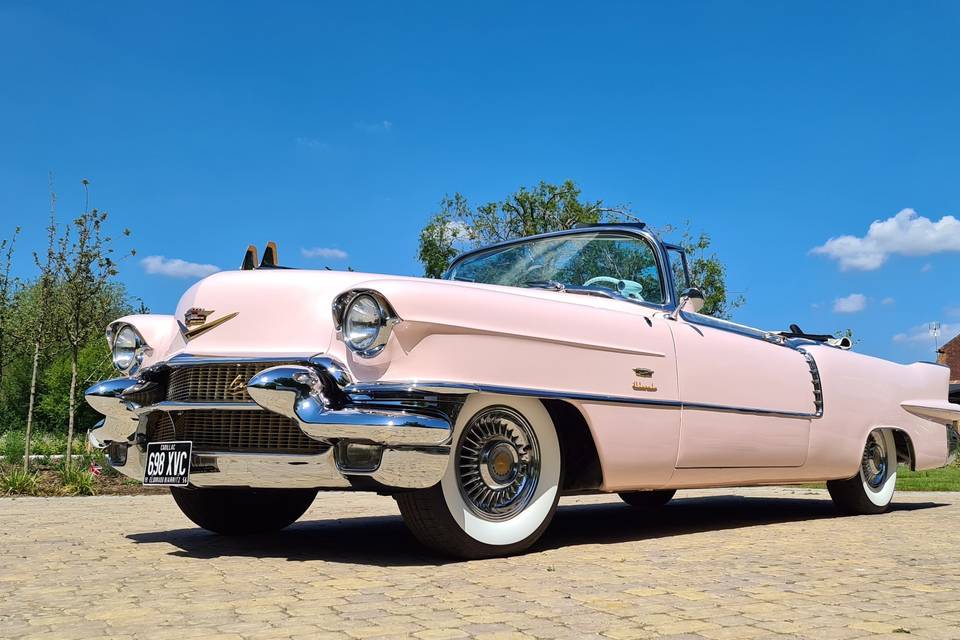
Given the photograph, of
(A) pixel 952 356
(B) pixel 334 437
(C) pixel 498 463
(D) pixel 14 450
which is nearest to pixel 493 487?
(C) pixel 498 463

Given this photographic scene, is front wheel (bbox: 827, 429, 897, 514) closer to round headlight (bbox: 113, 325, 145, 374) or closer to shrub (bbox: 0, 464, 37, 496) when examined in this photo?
round headlight (bbox: 113, 325, 145, 374)

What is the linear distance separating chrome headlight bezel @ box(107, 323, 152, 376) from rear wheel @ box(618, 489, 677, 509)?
4253mm

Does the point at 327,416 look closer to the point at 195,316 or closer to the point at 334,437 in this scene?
the point at 334,437

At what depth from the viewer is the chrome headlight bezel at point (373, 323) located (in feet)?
12.4

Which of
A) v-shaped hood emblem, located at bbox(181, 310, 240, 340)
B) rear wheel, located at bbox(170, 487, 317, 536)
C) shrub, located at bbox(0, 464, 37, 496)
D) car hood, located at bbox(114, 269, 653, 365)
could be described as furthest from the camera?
shrub, located at bbox(0, 464, 37, 496)

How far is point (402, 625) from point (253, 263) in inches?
105

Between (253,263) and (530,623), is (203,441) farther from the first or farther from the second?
(530,623)

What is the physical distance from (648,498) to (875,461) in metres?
1.80

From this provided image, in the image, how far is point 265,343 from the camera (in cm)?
401

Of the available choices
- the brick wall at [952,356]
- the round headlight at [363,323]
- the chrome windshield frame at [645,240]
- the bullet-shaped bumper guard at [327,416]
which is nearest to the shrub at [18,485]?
the chrome windshield frame at [645,240]

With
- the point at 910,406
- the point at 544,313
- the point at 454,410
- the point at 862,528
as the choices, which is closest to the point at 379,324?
the point at 454,410

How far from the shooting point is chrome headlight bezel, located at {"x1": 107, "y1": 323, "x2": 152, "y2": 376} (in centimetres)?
476

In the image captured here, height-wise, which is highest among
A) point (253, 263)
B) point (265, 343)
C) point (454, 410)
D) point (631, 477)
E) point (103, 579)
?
point (253, 263)

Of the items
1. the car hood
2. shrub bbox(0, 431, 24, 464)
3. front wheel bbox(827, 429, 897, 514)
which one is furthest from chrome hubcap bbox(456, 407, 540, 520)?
shrub bbox(0, 431, 24, 464)
